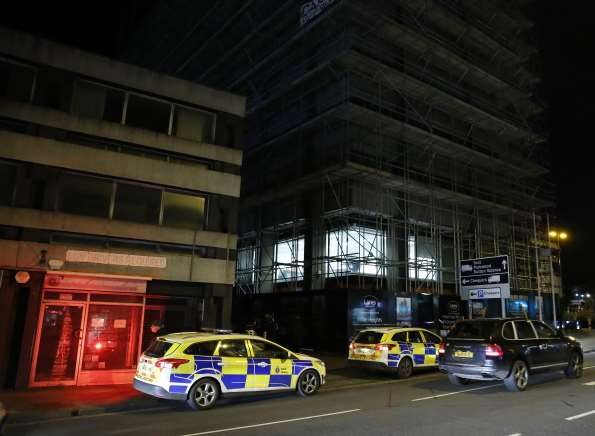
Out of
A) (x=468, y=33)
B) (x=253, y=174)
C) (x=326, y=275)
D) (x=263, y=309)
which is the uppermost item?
(x=468, y=33)

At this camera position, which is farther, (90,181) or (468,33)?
(468,33)

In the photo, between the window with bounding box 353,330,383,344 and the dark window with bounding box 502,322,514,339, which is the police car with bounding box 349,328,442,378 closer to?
the window with bounding box 353,330,383,344

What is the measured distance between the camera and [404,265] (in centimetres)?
2406

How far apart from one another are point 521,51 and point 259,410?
3151cm

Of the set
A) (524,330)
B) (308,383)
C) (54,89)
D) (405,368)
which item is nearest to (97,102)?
(54,89)

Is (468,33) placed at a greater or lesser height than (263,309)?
greater

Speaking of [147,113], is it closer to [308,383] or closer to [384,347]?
[308,383]

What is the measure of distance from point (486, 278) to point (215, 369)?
539 inches

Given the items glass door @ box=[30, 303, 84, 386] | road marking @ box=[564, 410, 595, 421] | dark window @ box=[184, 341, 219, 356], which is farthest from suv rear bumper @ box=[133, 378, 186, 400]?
road marking @ box=[564, 410, 595, 421]

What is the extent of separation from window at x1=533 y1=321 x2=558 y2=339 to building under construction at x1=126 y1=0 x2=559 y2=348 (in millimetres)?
9141

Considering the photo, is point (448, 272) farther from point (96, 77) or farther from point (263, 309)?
point (96, 77)

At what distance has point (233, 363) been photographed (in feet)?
33.3

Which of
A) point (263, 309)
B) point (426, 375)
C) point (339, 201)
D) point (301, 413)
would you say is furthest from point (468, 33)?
point (301, 413)

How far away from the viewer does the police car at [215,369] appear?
9.38 metres
